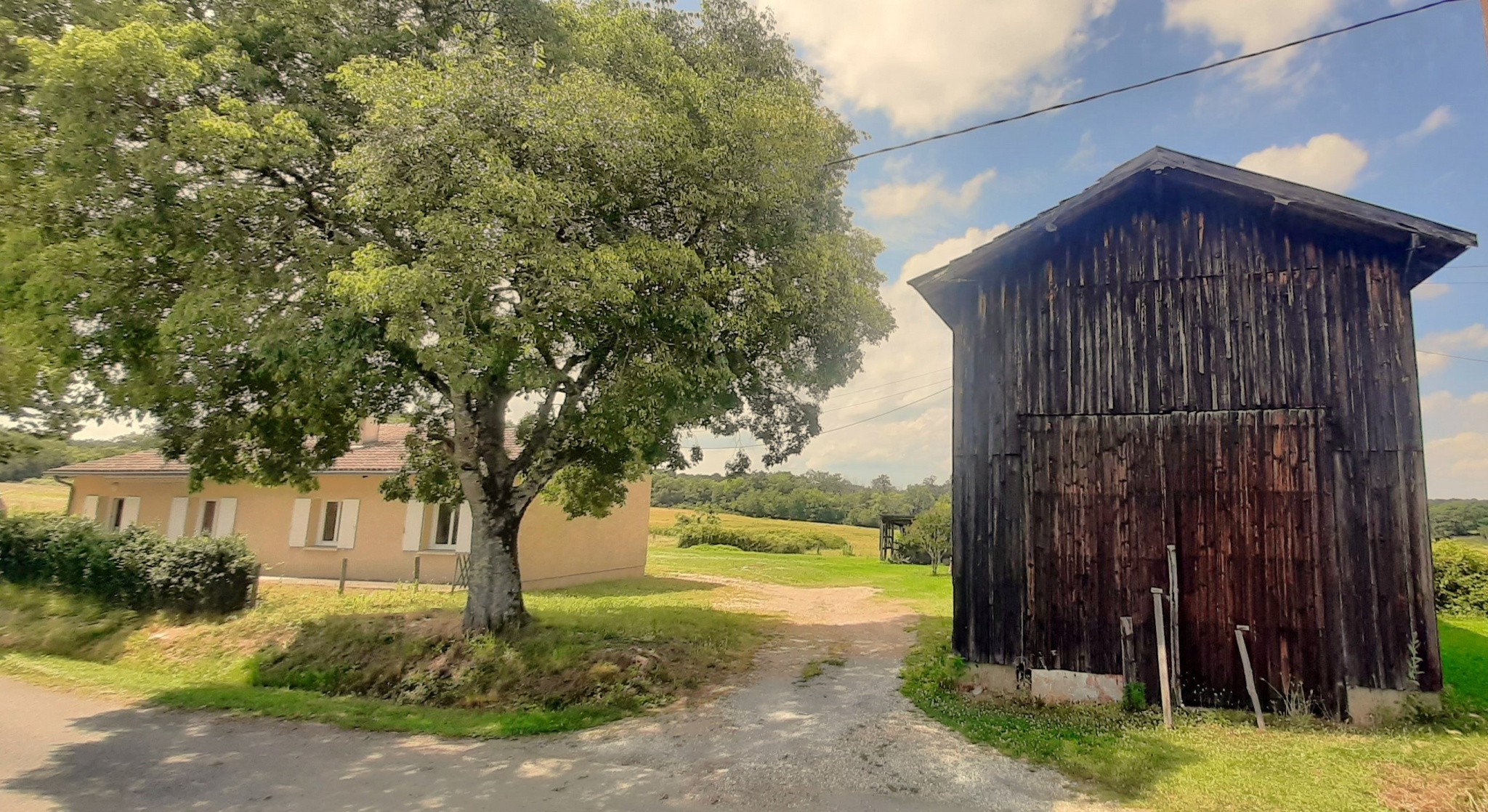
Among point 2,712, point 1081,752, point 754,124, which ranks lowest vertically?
point 2,712

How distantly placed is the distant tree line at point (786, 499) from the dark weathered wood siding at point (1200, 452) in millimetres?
64566

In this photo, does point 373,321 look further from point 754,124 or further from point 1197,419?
point 1197,419

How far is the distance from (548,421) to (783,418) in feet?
14.8

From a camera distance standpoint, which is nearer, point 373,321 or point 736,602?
point 373,321

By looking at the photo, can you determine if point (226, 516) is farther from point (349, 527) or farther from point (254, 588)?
point (254, 588)

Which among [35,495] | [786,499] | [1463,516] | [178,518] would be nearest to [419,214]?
[178,518]

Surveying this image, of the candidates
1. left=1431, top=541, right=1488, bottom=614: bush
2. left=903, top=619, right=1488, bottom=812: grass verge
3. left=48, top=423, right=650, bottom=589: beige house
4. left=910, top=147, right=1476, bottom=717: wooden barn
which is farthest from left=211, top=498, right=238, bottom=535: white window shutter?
left=1431, top=541, right=1488, bottom=614: bush

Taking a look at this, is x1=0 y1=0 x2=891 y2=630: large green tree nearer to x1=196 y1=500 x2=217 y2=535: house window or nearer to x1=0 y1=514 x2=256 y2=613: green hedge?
x1=0 y1=514 x2=256 y2=613: green hedge

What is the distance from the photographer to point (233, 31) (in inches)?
407

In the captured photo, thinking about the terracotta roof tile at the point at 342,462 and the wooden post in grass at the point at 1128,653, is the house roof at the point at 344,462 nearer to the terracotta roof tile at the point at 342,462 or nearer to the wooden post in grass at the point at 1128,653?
the terracotta roof tile at the point at 342,462

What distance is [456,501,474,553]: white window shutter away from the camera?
21.5m

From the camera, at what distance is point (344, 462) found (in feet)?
75.4

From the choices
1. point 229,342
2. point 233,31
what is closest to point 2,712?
point 229,342

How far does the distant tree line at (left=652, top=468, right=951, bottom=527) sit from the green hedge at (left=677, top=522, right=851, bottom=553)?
23.5 meters
